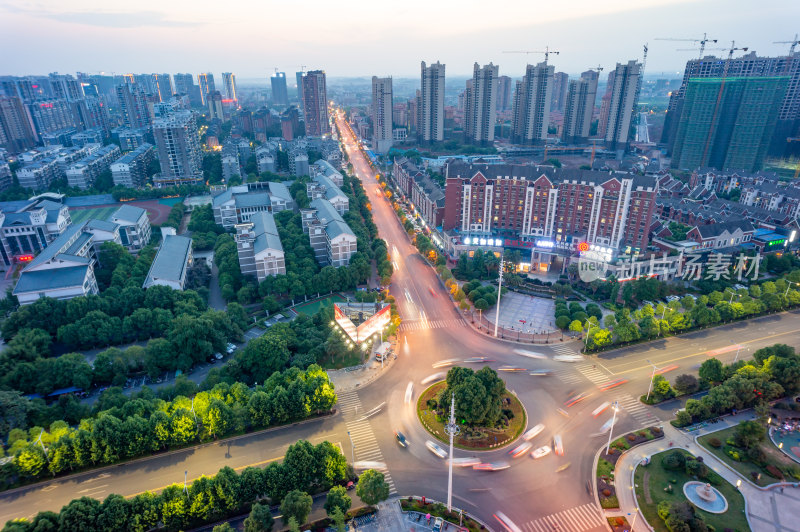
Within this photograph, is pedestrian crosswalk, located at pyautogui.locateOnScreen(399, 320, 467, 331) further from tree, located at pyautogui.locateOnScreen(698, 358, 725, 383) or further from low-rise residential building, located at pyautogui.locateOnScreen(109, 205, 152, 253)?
low-rise residential building, located at pyautogui.locateOnScreen(109, 205, 152, 253)

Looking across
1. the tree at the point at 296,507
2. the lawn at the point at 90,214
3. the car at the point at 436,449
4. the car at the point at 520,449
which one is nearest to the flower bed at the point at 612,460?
the car at the point at 520,449

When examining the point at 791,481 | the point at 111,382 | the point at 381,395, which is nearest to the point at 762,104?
the point at 791,481

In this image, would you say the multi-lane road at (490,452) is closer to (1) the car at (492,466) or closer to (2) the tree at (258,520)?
(1) the car at (492,466)

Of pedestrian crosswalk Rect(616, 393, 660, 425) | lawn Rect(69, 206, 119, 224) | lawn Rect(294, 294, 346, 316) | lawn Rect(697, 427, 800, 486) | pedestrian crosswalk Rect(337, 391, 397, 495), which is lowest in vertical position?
pedestrian crosswalk Rect(337, 391, 397, 495)

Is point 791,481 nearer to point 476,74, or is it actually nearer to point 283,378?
point 283,378

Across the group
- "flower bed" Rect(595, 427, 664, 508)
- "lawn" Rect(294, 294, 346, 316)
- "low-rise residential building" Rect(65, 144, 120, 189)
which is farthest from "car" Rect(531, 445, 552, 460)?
"low-rise residential building" Rect(65, 144, 120, 189)

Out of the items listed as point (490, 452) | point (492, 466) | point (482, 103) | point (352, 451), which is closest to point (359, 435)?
point (352, 451)

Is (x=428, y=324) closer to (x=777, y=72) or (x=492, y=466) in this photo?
(x=492, y=466)
